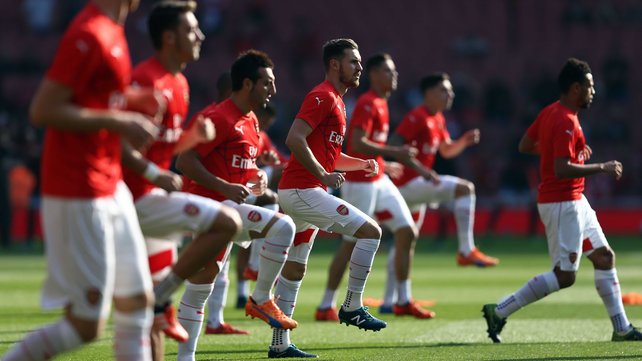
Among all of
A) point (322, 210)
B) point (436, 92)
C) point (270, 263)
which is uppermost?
point (436, 92)

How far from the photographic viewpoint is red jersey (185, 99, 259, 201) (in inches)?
337

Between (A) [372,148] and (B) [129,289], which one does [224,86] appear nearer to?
(A) [372,148]

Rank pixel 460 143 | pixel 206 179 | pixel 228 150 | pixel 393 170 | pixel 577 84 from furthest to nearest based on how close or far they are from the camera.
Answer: pixel 460 143
pixel 393 170
pixel 577 84
pixel 228 150
pixel 206 179

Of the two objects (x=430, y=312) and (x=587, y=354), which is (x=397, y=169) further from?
(x=587, y=354)

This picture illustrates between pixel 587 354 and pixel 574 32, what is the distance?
26.7 meters

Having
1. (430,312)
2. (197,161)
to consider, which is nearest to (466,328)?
(430,312)

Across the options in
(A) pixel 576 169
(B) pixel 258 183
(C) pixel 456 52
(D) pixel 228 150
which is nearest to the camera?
(D) pixel 228 150

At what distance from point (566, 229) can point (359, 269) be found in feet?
6.17

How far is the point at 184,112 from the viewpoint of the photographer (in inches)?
290

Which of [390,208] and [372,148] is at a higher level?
[372,148]

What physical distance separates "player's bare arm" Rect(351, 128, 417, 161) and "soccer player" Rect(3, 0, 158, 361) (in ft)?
20.0

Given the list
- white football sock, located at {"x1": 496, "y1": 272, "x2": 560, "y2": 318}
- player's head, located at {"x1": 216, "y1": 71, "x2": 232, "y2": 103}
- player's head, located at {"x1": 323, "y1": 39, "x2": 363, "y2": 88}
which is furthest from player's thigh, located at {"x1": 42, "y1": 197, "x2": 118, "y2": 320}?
white football sock, located at {"x1": 496, "y1": 272, "x2": 560, "y2": 318}

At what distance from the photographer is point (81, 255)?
19.4ft

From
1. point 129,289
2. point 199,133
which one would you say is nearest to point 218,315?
point 199,133
